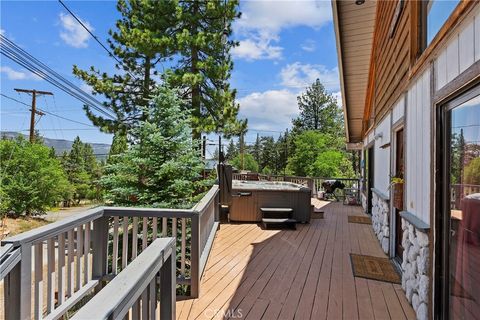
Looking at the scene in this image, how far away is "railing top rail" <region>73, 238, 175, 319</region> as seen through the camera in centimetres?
82

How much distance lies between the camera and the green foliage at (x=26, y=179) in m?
12.1

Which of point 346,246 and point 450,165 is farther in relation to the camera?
point 346,246

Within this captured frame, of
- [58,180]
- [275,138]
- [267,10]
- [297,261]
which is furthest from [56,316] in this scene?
[275,138]

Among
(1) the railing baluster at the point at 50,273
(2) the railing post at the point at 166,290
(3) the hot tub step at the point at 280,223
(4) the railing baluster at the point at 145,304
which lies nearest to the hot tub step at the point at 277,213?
(3) the hot tub step at the point at 280,223

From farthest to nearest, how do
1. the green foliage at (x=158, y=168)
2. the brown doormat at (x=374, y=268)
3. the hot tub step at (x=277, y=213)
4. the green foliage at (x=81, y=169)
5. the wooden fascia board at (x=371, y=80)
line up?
the green foliage at (x=81, y=169)
the wooden fascia board at (x=371, y=80)
the hot tub step at (x=277, y=213)
the green foliage at (x=158, y=168)
the brown doormat at (x=374, y=268)

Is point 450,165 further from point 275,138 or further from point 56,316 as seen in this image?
point 275,138

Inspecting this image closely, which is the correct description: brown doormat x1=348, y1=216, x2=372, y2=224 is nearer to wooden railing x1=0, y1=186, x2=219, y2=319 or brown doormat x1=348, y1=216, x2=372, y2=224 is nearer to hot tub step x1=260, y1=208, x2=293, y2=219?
hot tub step x1=260, y1=208, x2=293, y2=219

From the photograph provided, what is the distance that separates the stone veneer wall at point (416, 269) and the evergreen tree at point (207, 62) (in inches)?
295

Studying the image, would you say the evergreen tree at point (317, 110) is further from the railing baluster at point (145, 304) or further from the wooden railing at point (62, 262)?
the railing baluster at point (145, 304)

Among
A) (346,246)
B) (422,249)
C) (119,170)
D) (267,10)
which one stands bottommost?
(346,246)

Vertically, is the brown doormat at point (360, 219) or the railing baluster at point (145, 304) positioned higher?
the railing baluster at point (145, 304)

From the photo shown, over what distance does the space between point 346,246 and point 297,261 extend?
49.8 inches

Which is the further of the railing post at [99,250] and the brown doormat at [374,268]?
the brown doormat at [374,268]

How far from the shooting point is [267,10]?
7211 millimetres
